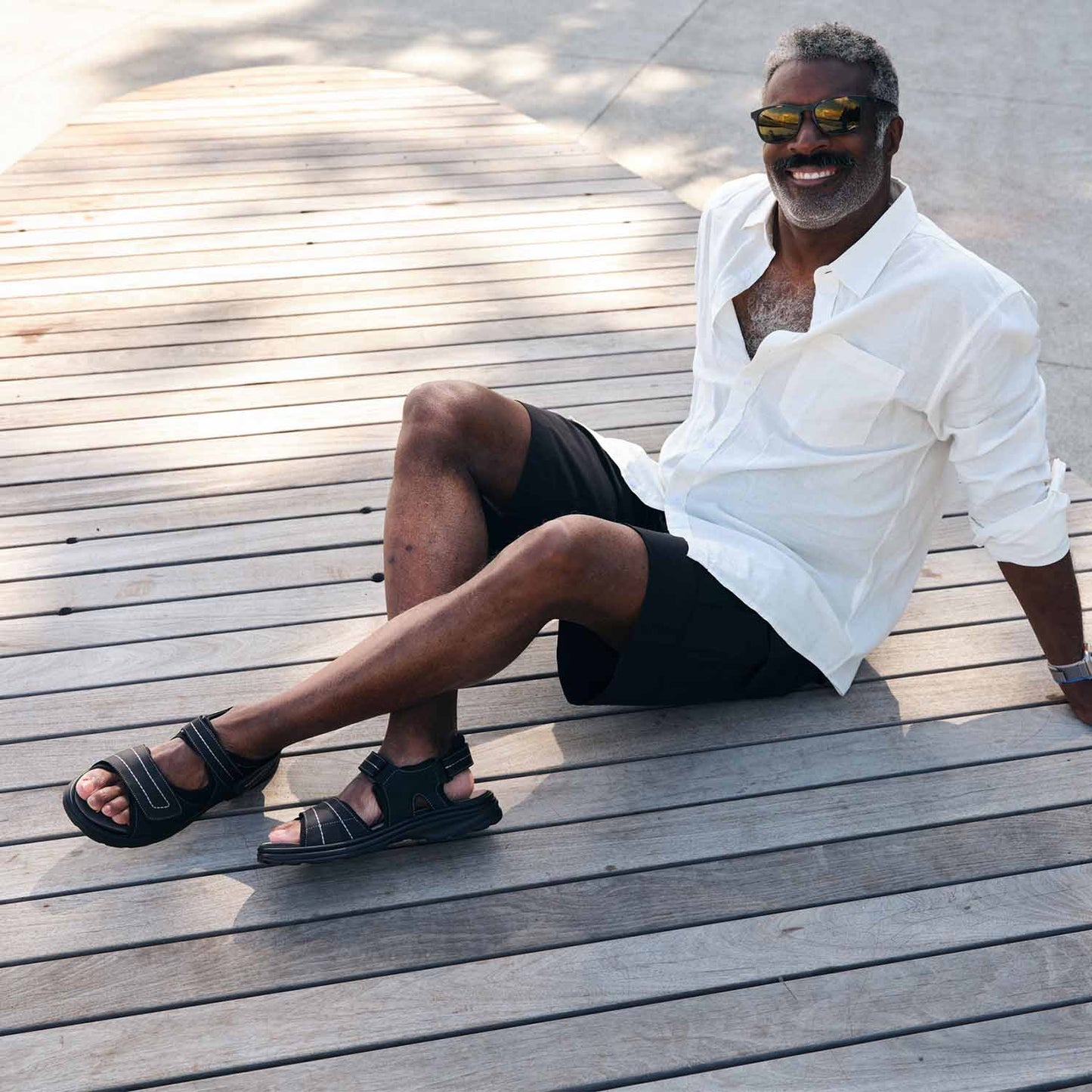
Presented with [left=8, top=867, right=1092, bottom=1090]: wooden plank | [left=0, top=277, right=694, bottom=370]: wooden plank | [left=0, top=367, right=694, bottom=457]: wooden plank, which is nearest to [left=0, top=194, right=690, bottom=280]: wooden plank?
[left=0, top=277, right=694, bottom=370]: wooden plank

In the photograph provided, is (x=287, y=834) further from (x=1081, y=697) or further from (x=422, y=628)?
(x=1081, y=697)

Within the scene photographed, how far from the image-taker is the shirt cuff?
1661mm

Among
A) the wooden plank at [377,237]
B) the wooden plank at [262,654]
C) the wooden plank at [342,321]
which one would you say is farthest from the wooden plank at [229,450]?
the wooden plank at [377,237]

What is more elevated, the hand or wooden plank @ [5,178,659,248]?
wooden plank @ [5,178,659,248]

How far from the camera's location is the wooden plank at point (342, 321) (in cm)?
283

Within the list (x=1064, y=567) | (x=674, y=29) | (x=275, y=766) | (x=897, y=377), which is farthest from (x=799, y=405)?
(x=674, y=29)

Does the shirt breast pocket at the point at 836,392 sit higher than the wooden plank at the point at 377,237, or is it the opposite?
the shirt breast pocket at the point at 836,392

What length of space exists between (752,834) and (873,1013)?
30 centimetres

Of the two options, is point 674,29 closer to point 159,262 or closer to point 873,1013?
point 159,262

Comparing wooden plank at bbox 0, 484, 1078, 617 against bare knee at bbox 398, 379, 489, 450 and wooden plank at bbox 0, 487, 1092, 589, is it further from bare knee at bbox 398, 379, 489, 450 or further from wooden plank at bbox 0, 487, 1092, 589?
bare knee at bbox 398, 379, 489, 450

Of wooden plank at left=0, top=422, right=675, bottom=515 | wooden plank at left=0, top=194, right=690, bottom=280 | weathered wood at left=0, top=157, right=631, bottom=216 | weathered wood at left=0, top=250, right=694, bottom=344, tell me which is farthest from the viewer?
weathered wood at left=0, top=157, right=631, bottom=216

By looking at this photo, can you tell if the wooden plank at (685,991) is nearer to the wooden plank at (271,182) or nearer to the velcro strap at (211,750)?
the velcro strap at (211,750)

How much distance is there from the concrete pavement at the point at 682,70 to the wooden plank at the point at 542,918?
218 centimetres

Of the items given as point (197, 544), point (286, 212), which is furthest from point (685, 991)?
point (286, 212)
